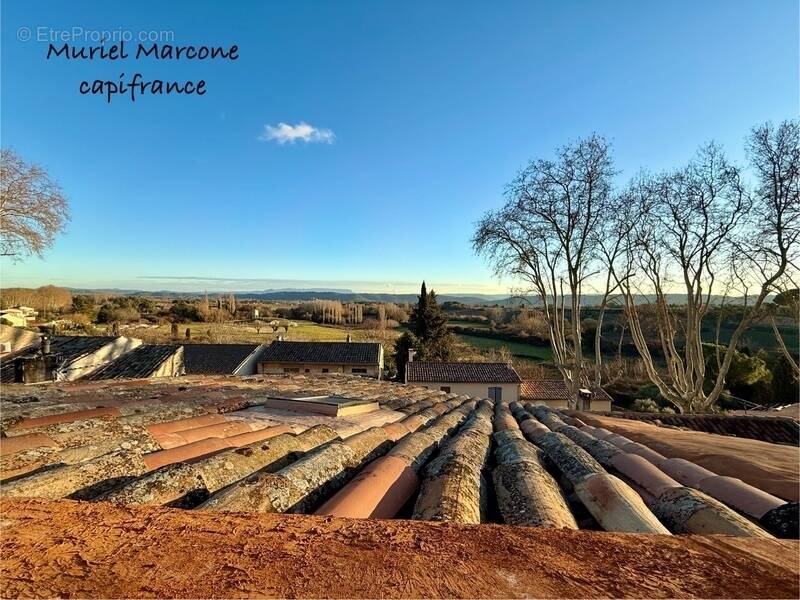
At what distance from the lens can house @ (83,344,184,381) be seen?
476 inches

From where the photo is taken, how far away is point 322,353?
2616 cm

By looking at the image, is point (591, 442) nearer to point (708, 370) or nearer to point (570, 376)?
point (570, 376)

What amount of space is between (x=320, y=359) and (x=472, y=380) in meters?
9.69

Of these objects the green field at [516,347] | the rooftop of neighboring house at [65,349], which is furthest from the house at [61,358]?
the green field at [516,347]

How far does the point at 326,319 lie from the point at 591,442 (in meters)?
59.9

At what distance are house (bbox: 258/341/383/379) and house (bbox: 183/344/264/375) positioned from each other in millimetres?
1053

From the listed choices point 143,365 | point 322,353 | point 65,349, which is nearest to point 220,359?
point 322,353

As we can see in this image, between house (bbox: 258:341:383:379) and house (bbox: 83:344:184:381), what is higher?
house (bbox: 83:344:184:381)

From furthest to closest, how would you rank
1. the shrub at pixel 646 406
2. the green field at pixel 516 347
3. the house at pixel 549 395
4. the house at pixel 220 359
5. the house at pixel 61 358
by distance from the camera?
1. the green field at pixel 516 347
2. the house at pixel 549 395
3. the house at pixel 220 359
4. the shrub at pixel 646 406
5. the house at pixel 61 358

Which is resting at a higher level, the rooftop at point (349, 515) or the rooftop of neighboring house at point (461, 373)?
the rooftop at point (349, 515)

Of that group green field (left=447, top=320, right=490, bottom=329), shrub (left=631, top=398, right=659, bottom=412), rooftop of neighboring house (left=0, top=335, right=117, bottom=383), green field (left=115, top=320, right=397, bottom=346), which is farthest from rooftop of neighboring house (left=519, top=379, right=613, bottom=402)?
green field (left=447, top=320, right=490, bottom=329)

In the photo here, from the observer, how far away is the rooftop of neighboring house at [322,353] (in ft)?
82.7

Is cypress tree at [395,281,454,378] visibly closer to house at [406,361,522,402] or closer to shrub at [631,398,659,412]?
house at [406,361,522,402]

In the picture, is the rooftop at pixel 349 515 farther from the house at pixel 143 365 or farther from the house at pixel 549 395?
the house at pixel 549 395
